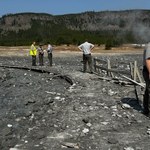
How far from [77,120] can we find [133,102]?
280 cm

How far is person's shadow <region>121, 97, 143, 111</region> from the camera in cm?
1263

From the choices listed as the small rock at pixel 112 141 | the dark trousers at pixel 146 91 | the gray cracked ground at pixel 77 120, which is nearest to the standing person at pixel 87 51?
the gray cracked ground at pixel 77 120

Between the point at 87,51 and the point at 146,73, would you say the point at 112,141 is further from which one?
the point at 87,51

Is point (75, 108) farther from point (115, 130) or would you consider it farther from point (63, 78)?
point (63, 78)

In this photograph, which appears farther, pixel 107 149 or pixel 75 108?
pixel 75 108

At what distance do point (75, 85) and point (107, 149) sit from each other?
31.8 feet

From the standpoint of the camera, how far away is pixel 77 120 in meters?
11.1

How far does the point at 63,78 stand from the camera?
23062mm

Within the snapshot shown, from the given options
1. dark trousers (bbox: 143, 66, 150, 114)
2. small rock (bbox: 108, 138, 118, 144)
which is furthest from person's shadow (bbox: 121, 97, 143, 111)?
small rock (bbox: 108, 138, 118, 144)

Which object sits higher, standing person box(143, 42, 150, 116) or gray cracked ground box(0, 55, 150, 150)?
standing person box(143, 42, 150, 116)

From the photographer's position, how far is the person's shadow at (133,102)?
1263 centimetres

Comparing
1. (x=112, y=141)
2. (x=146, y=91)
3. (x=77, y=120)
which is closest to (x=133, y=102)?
(x=146, y=91)

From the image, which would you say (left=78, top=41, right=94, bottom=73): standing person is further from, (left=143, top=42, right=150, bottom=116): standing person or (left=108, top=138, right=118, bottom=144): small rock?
(left=108, top=138, right=118, bottom=144): small rock

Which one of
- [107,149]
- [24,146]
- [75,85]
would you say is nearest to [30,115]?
[24,146]
